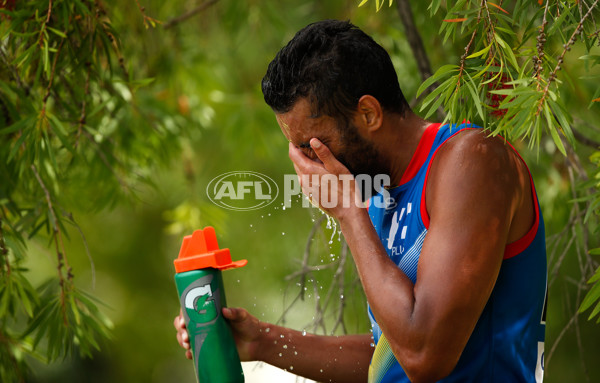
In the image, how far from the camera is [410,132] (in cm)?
135

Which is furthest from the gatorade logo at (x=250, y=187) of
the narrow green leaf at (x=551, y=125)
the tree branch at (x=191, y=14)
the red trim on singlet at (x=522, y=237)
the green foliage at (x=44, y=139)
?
the tree branch at (x=191, y=14)

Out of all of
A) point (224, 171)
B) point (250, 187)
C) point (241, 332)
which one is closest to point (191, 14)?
point (224, 171)

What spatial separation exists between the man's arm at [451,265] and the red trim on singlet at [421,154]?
120 mm

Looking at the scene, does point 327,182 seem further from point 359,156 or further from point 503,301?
point 503,301

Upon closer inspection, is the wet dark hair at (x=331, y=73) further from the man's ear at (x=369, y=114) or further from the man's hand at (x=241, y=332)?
the man's hand at (x=241, y=332)

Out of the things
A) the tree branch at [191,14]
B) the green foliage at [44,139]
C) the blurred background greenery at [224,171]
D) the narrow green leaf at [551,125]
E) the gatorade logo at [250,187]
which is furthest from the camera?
the tree branch at [191,14]

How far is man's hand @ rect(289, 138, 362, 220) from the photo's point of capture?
125cm

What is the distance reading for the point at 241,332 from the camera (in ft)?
5.08

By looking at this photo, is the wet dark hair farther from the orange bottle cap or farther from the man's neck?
the orange bottle cap

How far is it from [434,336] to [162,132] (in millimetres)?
1964

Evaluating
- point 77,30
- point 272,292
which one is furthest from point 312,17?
point 77,30

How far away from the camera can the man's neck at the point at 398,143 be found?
134cm

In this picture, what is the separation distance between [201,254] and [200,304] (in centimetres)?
11

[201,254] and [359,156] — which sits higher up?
[359,156]
